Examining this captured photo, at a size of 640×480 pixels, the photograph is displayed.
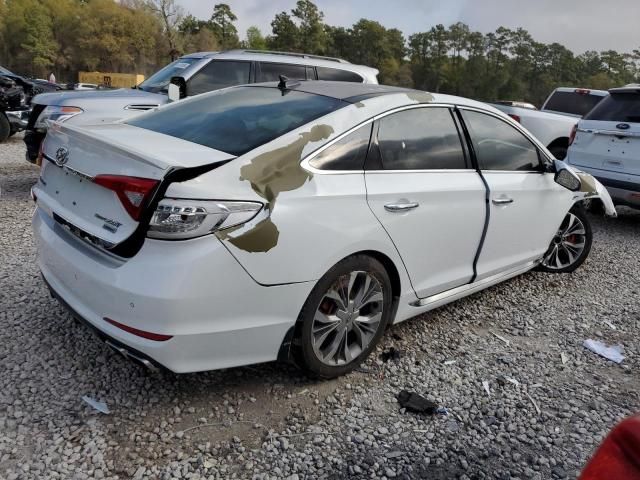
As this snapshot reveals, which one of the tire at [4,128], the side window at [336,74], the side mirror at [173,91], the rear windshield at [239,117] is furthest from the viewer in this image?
the tire at [4,128]

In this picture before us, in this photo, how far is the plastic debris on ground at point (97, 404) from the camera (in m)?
2.60

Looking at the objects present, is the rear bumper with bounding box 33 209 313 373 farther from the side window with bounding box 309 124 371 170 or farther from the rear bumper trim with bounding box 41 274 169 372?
the side window with bounding box 309 124 371 170

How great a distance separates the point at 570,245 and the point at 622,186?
2.09 m

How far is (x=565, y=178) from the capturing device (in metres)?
4.32

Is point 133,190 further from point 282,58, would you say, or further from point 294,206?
point 282,58

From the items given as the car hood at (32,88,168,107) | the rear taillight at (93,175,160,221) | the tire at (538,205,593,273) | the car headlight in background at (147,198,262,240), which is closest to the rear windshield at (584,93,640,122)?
the tire at (538,205,593,273)

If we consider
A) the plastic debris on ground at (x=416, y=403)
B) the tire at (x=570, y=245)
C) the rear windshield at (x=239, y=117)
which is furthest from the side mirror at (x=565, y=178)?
the plastic debris on ground at (x=416, y=403)

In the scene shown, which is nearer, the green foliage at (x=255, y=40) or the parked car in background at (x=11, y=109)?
the parked car in background at (x=11, y=109)

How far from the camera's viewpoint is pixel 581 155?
7129mm

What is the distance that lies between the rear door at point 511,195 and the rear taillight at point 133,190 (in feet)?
7.50

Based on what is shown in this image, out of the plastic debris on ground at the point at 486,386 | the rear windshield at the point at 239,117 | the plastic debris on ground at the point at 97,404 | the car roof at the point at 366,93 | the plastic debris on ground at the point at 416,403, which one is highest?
the car roof at the point at 366,93

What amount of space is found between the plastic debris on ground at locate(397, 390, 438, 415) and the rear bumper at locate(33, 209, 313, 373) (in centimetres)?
80

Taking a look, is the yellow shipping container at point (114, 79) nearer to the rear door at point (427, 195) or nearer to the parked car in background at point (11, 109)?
the parked car in background at point (11, 109)

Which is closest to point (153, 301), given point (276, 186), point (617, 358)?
point (276, 186)
